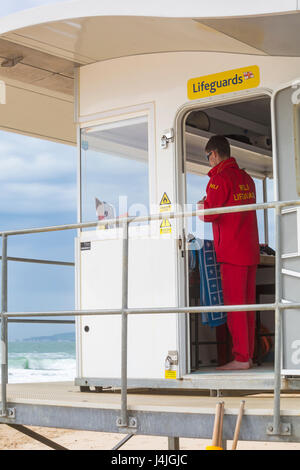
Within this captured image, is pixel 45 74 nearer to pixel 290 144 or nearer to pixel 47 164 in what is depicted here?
pixel 290 144

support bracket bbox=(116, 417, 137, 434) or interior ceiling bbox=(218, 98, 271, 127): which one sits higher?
interior ceiling bbox=(218, 98, 271, 127)

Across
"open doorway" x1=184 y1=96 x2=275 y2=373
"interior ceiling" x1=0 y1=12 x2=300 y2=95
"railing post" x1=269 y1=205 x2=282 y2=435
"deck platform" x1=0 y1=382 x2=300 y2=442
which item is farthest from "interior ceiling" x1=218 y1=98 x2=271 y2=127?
"railing post" x1=269 y1=205 x2=282 y2=435

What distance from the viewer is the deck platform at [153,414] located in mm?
4406

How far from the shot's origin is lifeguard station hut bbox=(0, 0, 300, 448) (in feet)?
18.2

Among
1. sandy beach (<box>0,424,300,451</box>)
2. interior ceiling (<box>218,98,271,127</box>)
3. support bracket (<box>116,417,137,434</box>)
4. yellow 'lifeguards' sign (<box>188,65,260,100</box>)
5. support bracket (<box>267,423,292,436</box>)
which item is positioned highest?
interior ceiling (<box>218,98,271,127</box>)

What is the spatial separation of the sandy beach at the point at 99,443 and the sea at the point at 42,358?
19386mm

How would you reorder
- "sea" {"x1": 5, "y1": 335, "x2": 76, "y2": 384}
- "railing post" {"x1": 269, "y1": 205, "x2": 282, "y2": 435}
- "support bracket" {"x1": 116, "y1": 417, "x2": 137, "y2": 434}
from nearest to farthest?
1. "railing post" {"x1": 269, "y1": 205, "x2": 282, "y2": 435}
2. "support bracket" {"x1": 116, "y1": 417, "x2": 137, "y2": 434}
3. "sea" {"x1": 5, "y1": 335, "x2": 76, "y2": 384}

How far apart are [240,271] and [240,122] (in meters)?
1.93

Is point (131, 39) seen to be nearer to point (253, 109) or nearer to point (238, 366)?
point (253, 109)

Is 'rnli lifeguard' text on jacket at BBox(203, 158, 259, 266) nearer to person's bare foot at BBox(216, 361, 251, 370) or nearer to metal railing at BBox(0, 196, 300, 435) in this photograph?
person's bare foot at BBox(216, 361, 251, 370)

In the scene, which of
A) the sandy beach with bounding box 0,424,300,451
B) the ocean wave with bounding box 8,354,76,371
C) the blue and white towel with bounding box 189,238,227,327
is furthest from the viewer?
the ocean wave with bounding box 8,354,76,371

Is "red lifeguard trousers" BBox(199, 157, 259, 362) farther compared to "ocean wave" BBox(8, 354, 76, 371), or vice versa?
"ocean wave" BBox(8, 354, 76, 371)

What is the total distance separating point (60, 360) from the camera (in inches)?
1778

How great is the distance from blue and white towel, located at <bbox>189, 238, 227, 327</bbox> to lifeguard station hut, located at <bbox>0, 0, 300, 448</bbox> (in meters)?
0.12
